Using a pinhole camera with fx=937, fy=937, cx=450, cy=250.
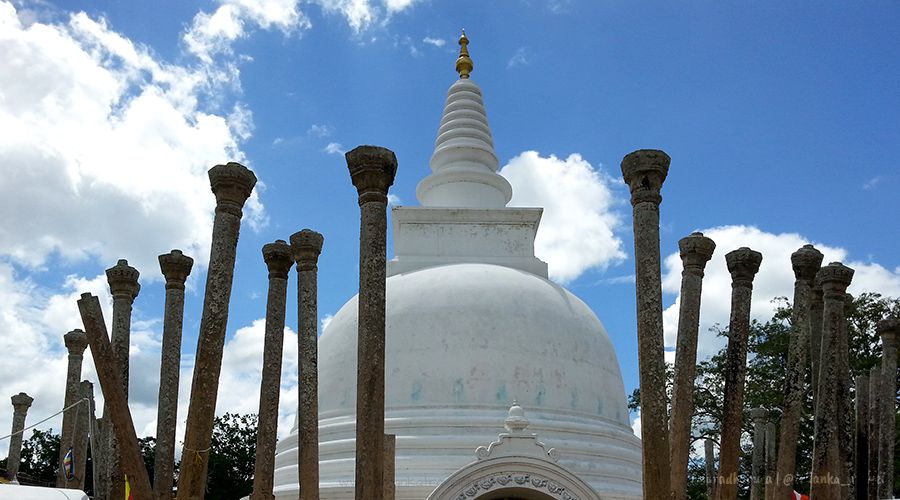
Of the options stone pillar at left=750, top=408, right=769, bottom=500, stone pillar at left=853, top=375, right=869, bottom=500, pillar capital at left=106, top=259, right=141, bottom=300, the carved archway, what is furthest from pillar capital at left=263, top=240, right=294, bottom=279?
stone pillar at left=750, top=408, right=769, bottom=500

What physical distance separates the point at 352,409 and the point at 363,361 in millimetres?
10368

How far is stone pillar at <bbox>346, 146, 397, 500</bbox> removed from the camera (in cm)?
1178

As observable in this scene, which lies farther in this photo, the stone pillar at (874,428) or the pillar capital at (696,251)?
the stone pillar at (874,428)

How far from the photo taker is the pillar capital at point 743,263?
14.8 m

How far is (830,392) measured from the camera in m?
14.3

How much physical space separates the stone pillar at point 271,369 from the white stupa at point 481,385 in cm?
389

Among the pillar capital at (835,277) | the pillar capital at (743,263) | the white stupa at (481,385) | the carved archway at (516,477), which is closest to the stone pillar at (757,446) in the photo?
the white stupa at (481,385)

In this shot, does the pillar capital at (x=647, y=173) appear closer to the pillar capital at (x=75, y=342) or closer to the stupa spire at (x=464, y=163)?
the pillar capital at (x=75, y=342)

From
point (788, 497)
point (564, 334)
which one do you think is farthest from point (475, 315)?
point (788, 497)

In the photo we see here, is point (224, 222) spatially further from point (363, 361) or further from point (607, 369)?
point (607, 369)

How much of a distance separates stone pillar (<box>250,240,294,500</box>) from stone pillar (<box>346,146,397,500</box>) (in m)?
3.95

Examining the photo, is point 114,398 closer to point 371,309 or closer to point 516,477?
point 371,309

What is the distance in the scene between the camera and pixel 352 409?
73.2 feet

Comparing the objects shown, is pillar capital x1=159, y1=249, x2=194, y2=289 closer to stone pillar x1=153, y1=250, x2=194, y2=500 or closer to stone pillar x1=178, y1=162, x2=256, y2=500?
stone pillar x1=153, y1=250, x2=194, y2=500
